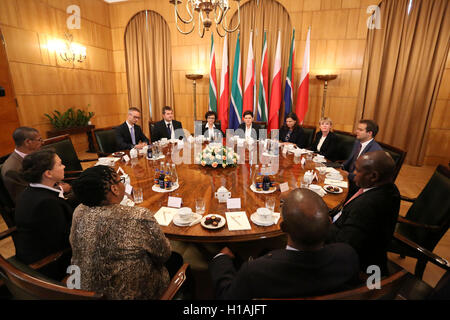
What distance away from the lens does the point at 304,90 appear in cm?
547

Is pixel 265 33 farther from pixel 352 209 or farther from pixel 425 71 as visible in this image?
pixel 352 209

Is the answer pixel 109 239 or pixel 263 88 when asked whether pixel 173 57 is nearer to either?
pixel 263 88

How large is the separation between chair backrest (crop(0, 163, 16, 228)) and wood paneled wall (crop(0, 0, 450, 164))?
3.88 m

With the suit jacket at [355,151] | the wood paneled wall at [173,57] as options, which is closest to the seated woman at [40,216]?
the suit jacket at [355,151]

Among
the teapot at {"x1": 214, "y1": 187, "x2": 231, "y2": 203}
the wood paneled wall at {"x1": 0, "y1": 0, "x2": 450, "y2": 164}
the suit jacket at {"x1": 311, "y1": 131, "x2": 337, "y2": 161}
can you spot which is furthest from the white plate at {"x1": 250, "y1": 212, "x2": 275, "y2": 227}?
the wood paneled wall at {"x1": 0, "y1": 0, "x2": 450, "y2": 164}

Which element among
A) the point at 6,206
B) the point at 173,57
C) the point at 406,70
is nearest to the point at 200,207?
the point at 6,206

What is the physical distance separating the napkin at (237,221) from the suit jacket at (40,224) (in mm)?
1106

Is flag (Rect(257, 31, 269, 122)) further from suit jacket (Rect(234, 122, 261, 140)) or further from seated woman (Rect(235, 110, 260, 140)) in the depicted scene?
seated woman (Rect(235, 110, 260, 140))

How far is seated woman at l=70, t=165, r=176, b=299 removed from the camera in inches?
45.2

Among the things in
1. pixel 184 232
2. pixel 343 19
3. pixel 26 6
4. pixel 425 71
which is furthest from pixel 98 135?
pixel 425 71

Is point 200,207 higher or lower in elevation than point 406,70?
lower

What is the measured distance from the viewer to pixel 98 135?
148 inches

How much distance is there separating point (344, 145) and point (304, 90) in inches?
85.6

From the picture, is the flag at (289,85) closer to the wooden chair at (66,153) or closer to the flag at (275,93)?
the flag at (275,93)
